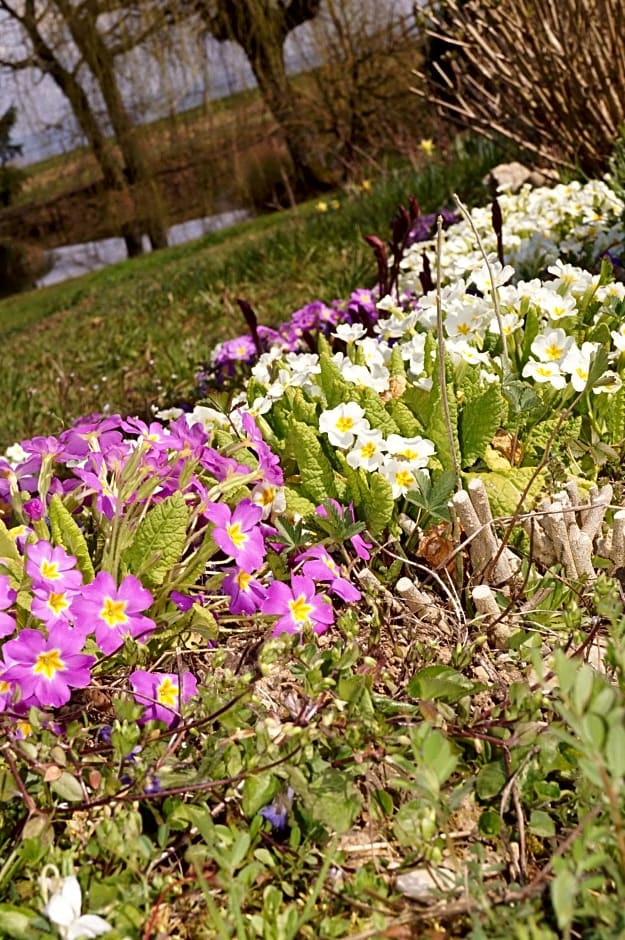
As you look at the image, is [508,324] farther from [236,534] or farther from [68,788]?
[68,788]

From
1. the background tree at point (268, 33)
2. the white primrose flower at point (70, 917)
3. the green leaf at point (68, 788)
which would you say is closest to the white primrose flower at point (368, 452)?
the green leaf at point (68, 788)

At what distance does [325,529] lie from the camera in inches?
63.8

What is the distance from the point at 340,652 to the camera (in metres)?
1.30

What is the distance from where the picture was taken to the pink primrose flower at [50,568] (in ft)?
4.27

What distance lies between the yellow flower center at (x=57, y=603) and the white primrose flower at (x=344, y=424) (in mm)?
597

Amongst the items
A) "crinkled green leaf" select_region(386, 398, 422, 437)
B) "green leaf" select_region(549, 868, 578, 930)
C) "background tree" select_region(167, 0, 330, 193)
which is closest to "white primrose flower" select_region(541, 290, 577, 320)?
"crinkled green leaf" select_region(386, 398, 422, 437)

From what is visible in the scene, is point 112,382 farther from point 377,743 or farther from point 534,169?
point 377,743

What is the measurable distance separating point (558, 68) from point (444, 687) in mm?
4479

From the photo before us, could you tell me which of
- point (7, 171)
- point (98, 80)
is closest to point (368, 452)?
point (98, 80)

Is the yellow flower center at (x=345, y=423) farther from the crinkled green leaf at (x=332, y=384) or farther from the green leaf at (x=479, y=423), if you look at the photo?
the green leaf at (x=479, y=423)

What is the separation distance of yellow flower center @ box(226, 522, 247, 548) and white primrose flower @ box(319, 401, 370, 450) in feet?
0.93

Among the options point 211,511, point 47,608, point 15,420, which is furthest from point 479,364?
point 15,420

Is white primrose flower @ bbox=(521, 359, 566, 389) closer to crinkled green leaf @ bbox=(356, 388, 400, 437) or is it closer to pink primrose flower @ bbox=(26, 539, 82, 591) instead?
crinkled green leaf @ bbox=(356, 388, 400, 437)

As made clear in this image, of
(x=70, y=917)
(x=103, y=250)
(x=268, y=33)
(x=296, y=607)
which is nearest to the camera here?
(x=70, y=917)
